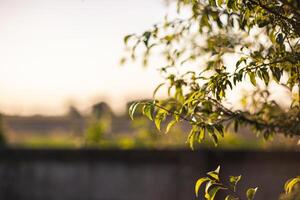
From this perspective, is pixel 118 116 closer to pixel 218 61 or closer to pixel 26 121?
pixel 26 121

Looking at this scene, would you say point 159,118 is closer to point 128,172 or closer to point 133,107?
point 133,107

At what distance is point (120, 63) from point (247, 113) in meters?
1.09

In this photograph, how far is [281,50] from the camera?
127 inches

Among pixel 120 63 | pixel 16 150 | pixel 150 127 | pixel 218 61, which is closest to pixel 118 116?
pixel 150 127

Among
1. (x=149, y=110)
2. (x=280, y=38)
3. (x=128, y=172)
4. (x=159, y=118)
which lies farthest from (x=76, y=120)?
(x=280, y=38)

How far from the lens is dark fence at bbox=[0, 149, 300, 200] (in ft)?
22.2

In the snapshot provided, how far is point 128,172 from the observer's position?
24.8 feet

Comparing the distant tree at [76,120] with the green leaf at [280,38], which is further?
the distant tree at [76,120]

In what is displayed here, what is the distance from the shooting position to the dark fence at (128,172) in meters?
6.76

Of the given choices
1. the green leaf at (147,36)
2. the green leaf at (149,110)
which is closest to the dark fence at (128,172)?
the green leaf at (147,36)

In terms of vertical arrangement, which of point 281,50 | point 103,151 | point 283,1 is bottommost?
point 103,151

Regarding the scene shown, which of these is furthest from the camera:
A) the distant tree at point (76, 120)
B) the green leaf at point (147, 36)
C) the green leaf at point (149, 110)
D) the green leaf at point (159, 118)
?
the distant tree at point (76, 120)

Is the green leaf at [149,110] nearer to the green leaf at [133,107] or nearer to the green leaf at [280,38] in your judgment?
the green leaf at [133,107]

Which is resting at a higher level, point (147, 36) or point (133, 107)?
point (147, 36)
